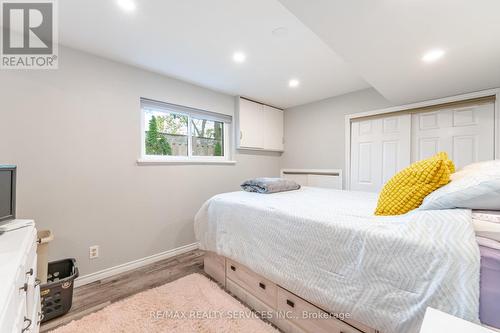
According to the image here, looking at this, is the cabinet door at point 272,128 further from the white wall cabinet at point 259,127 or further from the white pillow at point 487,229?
the white pillow at point 487,229

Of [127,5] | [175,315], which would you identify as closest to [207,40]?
[127,5]

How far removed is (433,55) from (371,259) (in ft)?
5.35

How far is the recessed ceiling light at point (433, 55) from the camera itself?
150 centimetres

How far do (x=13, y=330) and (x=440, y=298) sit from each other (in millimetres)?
1477

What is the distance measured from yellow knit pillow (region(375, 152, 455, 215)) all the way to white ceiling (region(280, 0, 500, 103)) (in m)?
0.82

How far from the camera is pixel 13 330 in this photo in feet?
2.13

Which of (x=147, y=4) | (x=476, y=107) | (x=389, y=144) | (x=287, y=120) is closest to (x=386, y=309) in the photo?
(x=147, y=4)

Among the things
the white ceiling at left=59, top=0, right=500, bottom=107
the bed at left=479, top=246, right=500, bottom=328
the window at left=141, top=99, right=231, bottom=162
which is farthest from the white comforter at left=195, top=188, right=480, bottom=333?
the window at left=141, top=99, right=231, bottom=162

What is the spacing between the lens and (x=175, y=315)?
157 centimetres

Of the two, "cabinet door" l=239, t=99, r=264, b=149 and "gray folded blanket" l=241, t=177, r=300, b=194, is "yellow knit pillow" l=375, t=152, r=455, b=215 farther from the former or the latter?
"cabinet door" l=239, t=99, r=264, b=149

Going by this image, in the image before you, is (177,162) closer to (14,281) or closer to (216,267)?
(216,267)

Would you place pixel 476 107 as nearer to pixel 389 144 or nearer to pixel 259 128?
pixel 389 144

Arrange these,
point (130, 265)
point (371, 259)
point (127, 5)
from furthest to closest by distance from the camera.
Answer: point (130, 265)
point (127, 5)
point (371, 259)

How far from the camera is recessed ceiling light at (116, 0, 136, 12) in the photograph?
1406 mm
